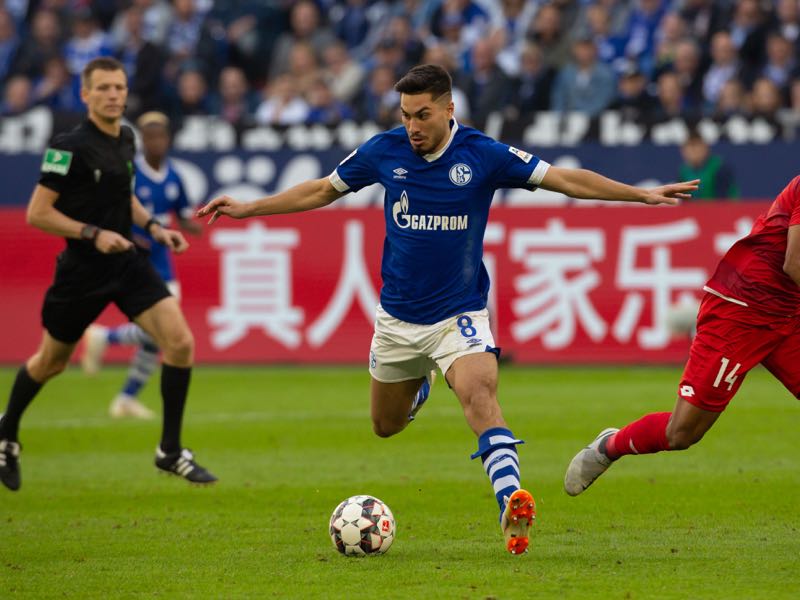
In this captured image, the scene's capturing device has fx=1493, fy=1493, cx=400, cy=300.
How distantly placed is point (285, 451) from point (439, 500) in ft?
8.88

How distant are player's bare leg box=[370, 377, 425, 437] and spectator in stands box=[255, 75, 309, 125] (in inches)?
508

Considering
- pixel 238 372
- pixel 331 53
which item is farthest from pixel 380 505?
pixel 331 53

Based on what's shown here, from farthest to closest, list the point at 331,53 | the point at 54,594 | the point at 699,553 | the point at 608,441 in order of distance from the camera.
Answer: the point at 331,53
the point at 608,441
the point at 699,553
the point at 54,594

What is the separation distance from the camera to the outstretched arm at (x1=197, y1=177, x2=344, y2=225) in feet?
25.8

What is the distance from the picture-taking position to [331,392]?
15.3 m

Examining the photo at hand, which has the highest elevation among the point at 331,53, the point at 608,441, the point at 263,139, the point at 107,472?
the point at 331,53

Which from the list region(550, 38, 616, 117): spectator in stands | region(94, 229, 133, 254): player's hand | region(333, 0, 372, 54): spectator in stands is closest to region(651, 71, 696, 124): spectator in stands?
region(550, 38, 616, 117): spectator in stands

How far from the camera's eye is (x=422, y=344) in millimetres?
7641

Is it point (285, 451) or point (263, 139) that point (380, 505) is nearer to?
point (285, 451)

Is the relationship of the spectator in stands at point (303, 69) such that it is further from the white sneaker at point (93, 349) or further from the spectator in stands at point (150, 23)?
the white sneaker at point (93, 349)

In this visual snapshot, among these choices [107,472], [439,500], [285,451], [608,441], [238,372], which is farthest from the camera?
[238,372]

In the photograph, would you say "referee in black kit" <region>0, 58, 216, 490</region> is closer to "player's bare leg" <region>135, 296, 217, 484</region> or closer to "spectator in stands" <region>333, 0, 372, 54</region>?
"player's bare leg" <region>135, 296, 217, 484</region>

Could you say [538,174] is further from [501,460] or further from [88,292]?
[88,292]

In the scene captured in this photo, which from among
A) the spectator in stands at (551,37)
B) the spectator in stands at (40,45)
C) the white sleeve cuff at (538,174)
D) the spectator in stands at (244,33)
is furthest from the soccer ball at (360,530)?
the spectator in stands at (40,45)
